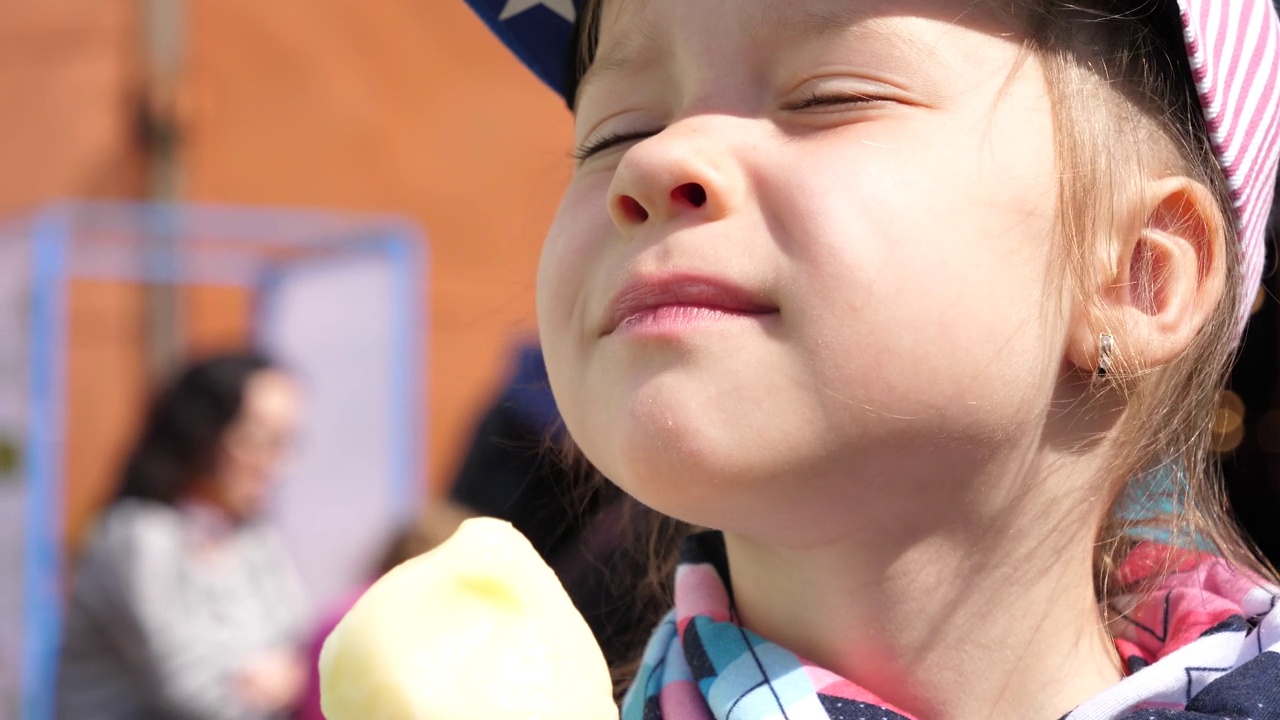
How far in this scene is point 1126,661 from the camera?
116 centimetres

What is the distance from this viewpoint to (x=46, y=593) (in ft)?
14.3

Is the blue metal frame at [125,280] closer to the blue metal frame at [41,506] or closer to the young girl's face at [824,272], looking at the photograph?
the blue metal frame at [41,506]

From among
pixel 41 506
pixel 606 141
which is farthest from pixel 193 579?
pixel 606 141

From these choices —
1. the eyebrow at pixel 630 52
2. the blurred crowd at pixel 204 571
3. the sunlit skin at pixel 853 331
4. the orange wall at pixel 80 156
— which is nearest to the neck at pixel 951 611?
the sunlit skin at pixel 853 331

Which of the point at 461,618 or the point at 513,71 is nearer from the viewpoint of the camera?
the point at 461,618

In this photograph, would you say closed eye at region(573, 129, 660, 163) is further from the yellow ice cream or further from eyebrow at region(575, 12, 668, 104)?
the yellow ice cream

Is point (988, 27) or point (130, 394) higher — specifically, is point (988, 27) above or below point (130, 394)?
above

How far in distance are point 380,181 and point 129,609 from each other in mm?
2923

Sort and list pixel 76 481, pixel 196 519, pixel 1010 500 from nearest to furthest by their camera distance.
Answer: pixel 1010 500
pixel 196 519
pixel 76 481

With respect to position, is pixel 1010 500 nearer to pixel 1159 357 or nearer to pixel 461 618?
pixel 1159 357

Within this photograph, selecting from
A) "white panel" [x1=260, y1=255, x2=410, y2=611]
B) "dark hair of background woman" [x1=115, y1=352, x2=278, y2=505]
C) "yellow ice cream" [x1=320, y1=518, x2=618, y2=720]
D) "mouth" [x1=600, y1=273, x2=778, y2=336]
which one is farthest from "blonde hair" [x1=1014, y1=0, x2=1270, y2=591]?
"white panel" [x1=260, y1=255, x2=410, y2=611]

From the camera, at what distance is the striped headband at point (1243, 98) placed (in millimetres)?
1083

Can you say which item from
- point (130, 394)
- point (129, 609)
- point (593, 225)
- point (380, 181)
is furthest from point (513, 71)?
point (593, 225)

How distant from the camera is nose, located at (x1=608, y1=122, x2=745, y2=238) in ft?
3.19
